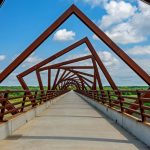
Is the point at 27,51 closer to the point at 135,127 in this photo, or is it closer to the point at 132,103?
the point at 132,103

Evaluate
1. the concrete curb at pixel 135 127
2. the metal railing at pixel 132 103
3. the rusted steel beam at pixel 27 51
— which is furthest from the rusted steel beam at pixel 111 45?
the concrete curb at pixel 135 127

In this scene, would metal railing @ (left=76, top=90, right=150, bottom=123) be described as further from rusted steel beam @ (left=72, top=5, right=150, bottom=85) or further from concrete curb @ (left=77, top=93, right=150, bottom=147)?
rusted steel beam @ (left=72, top=5, right=150, bottom=85)

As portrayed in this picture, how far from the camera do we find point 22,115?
1586 cm

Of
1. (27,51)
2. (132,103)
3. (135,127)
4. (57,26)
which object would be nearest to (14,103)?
(132,103)

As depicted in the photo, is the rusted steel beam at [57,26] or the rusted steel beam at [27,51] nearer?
the rusted steel beam at [57,26]

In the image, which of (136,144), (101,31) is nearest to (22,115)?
(136,144)

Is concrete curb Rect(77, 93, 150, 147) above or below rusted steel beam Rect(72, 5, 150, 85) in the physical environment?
below

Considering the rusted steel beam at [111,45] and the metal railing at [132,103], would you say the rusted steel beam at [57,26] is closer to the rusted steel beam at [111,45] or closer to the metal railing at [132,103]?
the rusted steel beam at [111,45]

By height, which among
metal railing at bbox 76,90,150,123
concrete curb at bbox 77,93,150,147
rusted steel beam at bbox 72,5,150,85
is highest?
rusted steel beam at bbox 72,5,150,85

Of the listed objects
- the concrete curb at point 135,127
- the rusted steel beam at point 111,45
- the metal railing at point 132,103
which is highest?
the rusted steel beam at point 111,45

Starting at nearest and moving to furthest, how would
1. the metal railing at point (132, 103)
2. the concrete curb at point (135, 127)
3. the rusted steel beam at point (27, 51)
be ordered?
the concrete curb at point (135, 127) → the metal railing at point (132, 103) → the rusted steel beam at point (27, 51)

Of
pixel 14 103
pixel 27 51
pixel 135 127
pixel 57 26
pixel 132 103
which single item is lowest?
pixel 135 127

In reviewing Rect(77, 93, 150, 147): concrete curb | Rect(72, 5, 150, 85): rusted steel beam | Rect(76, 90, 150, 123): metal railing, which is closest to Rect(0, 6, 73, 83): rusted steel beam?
Rect(72, 5, 150, 85): rusted steel beam

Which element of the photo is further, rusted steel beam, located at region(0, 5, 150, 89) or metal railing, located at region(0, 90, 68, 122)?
rusted steel beam, located at region(0, 5, 150, 89)
